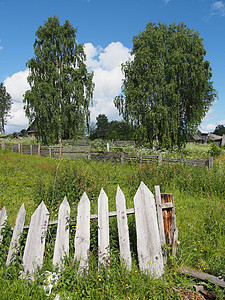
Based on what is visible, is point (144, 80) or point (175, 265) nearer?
point (175, 265)

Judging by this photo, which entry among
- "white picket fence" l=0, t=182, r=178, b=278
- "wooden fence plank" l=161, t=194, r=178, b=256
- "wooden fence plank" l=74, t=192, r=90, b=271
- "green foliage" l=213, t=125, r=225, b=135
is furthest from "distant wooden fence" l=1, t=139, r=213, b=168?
"green foliage" l=213, t=125, r=225, b=135

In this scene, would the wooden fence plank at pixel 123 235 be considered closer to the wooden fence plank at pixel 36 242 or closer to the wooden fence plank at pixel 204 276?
the wooden fence plank at pixel 204 276

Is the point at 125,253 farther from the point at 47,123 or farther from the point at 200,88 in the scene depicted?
the point at 200,88

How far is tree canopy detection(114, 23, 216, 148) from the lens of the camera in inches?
753

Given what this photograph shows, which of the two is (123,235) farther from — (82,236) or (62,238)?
(62,238)

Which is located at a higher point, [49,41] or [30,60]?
[49,41]

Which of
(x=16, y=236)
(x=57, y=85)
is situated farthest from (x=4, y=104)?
(x=16, y=236)

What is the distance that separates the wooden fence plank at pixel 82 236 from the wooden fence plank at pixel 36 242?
41 centimetres

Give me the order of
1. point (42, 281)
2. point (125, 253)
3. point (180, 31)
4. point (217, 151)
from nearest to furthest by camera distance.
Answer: point (42, 281) < point (125, 253) < point (217, 151) < point (180, 31)

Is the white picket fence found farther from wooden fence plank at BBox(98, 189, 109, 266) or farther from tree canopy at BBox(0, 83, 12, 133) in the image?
tree canopy at BBox(0, 83, 12, 133)

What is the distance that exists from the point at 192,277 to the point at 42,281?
1.71 metres

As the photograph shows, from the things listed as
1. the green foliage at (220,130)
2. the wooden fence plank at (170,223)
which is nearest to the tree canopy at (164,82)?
the wooden fence plank at (170,223)

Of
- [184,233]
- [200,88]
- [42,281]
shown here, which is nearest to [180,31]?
[200,88]

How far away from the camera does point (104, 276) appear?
223 cm
